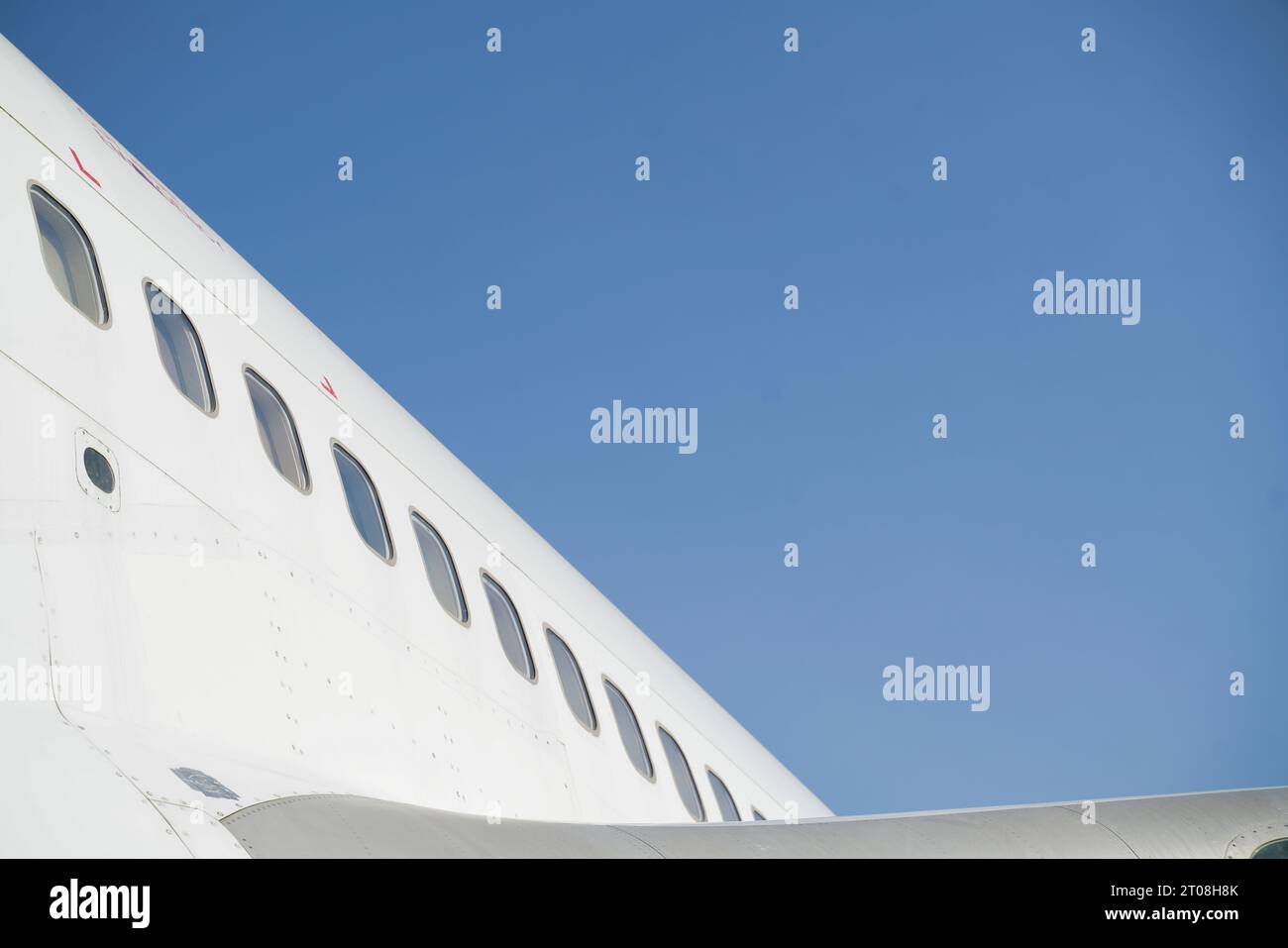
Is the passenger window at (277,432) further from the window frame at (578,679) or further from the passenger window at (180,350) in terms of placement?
the window frame at (578,679)

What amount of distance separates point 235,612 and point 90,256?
6.72 feet

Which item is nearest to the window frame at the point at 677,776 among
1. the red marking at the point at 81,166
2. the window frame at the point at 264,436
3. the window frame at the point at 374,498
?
the window frame at the point at 374,498

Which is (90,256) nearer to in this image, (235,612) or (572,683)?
(235,612)

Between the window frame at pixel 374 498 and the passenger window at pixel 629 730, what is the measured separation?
440cm

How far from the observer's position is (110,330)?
6934 millimetres

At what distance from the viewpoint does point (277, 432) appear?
8.61 m

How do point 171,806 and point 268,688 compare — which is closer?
point 171,806

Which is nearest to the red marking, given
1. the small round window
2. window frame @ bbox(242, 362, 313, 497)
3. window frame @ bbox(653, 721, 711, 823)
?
window frame @ bbox(242, 362, 313, 497)

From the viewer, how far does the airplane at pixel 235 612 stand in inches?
202

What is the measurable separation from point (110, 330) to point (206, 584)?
141 centimetres

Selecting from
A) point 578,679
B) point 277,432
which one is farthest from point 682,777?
point 277,432

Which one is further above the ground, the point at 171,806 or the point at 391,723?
the point at 391,723
